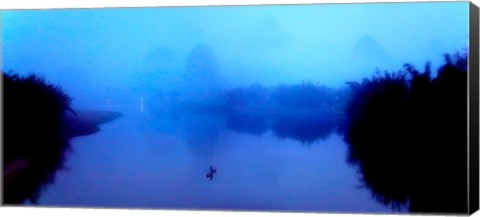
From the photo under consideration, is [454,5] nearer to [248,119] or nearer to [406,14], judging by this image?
[406,14]

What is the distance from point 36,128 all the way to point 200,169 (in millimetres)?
1596

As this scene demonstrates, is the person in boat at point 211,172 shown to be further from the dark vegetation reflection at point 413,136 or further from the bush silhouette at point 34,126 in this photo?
the bush silhouette at point 34,126

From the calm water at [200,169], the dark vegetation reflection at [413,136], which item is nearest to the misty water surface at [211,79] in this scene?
the calm water at [200,169]

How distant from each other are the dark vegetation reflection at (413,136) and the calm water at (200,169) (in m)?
0.18

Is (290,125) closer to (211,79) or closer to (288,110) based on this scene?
(288,110)

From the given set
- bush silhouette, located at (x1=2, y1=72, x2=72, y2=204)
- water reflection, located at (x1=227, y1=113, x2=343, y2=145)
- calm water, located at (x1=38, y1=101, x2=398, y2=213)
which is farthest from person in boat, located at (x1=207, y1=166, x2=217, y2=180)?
bush silhouette, located at (x1=2, y1=72, x2=72, y2=204)

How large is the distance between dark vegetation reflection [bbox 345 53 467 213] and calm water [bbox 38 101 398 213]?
0.61 feet

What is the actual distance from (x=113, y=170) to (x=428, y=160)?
283 centimetres

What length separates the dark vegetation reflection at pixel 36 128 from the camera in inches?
288

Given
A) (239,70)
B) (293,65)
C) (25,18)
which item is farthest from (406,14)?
(25,18)

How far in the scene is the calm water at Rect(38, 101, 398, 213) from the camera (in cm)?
702

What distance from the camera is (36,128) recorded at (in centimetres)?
735

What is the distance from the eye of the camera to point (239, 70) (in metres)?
7.05

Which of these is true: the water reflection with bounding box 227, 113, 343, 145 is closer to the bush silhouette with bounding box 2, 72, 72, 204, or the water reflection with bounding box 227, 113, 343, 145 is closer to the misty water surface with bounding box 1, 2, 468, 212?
the misty water surface with bounding box 1, 2, 468, 212
